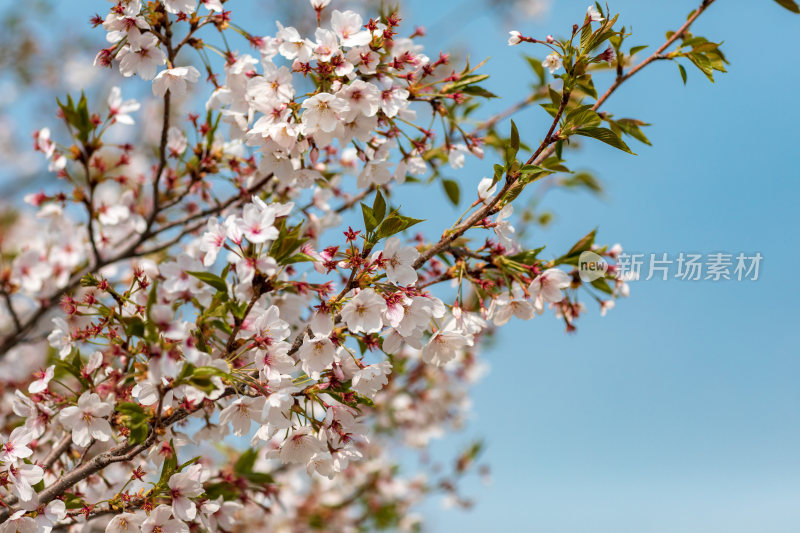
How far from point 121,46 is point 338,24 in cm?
81

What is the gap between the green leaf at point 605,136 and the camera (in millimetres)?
1756

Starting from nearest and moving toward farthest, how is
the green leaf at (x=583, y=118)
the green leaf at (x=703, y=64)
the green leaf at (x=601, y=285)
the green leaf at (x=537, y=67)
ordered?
the green leaf at (x=583, y=118) < the green leaf at (x=703, y=64) < the green leaf at (x=601, y=285) < the green leaf at (x=537, y=67)

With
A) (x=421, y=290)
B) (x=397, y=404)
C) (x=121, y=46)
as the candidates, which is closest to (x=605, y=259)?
(x=421, y=290)

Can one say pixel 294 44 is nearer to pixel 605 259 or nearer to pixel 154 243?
pixel 605 259

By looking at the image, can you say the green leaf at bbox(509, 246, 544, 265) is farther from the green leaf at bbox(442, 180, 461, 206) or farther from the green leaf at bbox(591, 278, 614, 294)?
the green leaf at bbox(442, 180, 461, 206)

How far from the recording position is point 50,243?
317 centimetres

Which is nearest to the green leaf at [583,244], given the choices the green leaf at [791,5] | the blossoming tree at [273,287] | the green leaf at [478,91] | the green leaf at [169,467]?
the blossoming tree at [273,287]

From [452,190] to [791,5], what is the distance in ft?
4.70

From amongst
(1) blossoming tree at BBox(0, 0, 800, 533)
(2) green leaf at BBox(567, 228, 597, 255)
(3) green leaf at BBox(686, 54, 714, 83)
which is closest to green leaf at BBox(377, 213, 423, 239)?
(1) blossoming tree at BBox(0, 0, 800, 533)

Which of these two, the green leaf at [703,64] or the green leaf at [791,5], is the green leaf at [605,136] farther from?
the green leaf at [791,5]

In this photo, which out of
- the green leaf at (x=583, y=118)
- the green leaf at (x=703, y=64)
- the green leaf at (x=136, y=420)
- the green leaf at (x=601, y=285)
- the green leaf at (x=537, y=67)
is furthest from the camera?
the green leaf at (x=537, y=67)

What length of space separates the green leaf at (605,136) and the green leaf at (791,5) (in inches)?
26.9

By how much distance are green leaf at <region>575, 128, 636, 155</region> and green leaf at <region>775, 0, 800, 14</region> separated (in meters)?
0.68

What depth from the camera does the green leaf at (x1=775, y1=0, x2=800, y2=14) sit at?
1.81 meters
